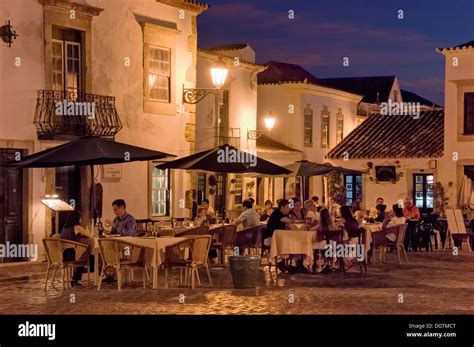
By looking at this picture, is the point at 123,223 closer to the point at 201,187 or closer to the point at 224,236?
the point at 224,236

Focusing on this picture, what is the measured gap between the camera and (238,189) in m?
32.7

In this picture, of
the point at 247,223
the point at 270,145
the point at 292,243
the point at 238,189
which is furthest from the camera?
the point at 270,145

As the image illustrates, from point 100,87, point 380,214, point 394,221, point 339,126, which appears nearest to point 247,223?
point 394,221

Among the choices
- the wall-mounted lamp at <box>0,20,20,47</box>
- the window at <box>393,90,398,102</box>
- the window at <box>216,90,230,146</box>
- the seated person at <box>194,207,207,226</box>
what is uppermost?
the window at <box>393,90,398,102</box>

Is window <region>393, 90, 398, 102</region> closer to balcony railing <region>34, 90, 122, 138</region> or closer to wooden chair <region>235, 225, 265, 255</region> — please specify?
balcony railing <region>34, 90, 122, 138</region>

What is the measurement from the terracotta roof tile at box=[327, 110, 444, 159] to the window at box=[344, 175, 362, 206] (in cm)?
90

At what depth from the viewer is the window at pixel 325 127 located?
41.3 m

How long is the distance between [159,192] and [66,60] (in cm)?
468

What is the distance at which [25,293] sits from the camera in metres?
16.1

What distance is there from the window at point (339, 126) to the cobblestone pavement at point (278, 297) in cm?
2377

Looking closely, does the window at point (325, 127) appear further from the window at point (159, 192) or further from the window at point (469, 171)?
the window at point (159, 192)

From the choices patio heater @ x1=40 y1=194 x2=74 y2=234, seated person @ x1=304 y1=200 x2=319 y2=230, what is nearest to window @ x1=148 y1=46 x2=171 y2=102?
patio heater @ x1=40 y1=194 x2=74 y2=234

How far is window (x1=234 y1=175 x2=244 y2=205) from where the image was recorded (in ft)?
106
